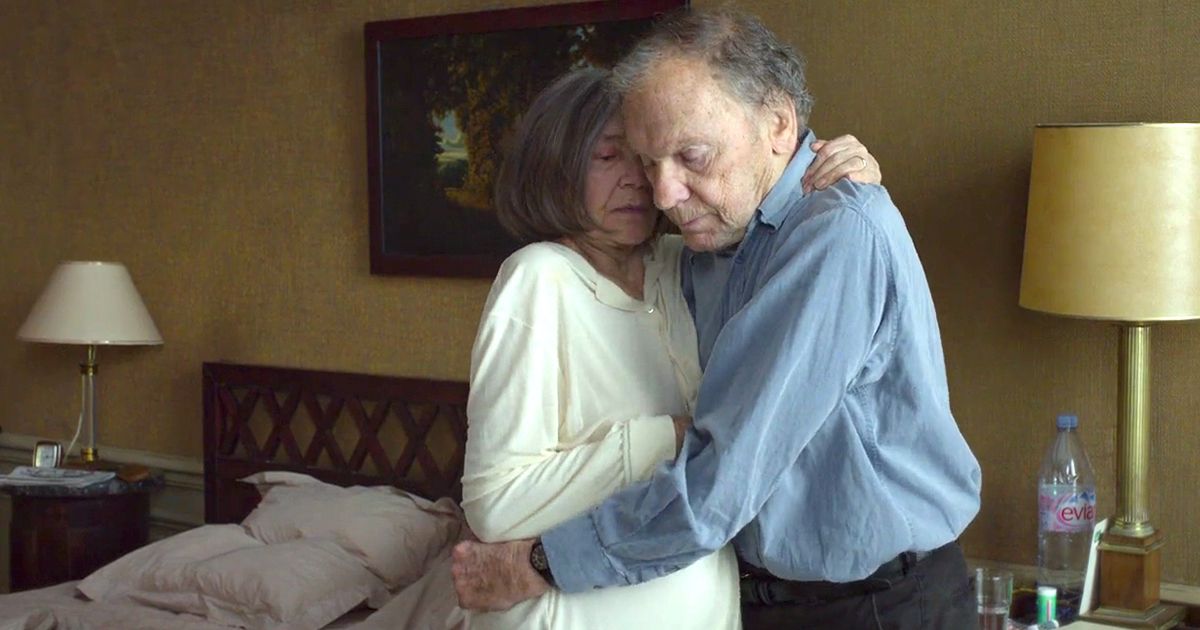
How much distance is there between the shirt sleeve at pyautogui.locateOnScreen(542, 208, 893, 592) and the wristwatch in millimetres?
138

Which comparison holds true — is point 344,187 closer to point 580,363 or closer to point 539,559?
point 580,363

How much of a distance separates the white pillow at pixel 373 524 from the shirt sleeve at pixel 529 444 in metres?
1.72

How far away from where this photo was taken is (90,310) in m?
4.12

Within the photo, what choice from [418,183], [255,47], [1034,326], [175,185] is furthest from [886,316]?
[175,185]

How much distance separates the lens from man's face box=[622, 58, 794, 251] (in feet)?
5.15

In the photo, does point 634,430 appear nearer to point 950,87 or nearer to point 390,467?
point 950,87

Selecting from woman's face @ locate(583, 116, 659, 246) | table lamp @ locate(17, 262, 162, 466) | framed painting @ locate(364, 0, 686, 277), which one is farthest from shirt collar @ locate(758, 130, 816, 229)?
table lamp @ locate(17, 262, 162, 466)

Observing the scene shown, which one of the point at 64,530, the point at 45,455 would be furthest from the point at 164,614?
the point at 45,455

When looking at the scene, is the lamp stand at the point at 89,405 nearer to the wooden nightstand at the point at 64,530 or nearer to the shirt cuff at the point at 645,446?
the wooden nightstand at the point at 64,530

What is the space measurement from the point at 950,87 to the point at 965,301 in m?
0.44

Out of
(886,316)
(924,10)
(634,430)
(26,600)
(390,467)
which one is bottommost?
(26,600)

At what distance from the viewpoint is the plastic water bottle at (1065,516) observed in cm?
265

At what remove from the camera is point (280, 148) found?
4.08 metres

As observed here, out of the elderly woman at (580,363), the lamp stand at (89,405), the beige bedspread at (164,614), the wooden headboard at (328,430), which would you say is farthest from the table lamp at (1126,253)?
the lamp stand at (89,405)
